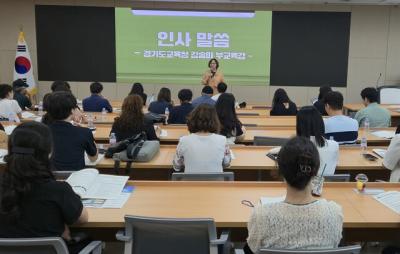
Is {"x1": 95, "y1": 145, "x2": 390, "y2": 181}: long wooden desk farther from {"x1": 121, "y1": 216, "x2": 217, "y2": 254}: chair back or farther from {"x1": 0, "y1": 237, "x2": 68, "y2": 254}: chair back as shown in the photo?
{"x1": 0, "y1": 237, "x2": 68, "y2": 254}: chair back

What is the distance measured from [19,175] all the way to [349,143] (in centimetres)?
373

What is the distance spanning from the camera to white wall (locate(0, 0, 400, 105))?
1079cm

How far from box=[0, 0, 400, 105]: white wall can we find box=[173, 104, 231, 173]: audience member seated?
734cm

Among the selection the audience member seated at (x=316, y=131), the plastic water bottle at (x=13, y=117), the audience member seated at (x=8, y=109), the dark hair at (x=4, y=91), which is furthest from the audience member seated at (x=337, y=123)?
the dark hair at (x=4, y=91)

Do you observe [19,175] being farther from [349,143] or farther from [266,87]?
[266,87]

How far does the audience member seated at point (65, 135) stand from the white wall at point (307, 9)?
7.53 metres

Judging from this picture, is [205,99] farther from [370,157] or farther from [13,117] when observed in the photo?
[370,157]

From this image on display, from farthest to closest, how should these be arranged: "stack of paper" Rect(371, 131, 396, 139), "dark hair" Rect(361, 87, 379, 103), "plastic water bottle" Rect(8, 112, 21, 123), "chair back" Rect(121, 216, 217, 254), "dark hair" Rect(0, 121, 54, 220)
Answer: "plastic water bottle" Rect(8, 112, 21, 123) → "dark hair" Rect(361, 87, 379, 103) → "stack of paper" Rect(371, 131, 396, 139) → "chair back" Rect(121, 216, 217, 254) → "dark hair" Rect(0, 121, 54, 220)

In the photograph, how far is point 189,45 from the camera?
10.9m

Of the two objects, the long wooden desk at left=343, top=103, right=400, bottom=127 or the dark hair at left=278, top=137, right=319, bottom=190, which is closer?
the dark hair at left=278, top=137, right=319, bottom=190

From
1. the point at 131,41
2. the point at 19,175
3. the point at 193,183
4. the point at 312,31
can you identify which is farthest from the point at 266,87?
the point at 19,175

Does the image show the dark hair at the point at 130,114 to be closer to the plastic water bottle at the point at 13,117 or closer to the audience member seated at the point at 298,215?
the plastic water bottle at the point at 13,117

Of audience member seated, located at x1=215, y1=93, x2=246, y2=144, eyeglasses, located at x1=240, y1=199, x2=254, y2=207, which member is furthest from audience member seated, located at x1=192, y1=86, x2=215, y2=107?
eyeglasses, located at x1=240, y1=199, x2=254, y2=207

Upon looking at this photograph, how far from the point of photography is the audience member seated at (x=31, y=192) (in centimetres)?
220
